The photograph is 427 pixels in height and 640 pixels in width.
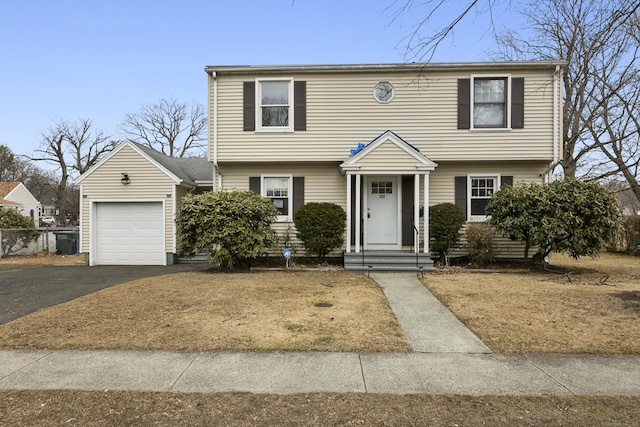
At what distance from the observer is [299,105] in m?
11.6

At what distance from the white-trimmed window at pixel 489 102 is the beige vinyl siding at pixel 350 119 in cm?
49

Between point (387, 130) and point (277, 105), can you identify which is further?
point (277, 105)

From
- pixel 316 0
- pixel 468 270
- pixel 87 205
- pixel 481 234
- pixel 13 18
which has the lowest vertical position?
pixel 468 270

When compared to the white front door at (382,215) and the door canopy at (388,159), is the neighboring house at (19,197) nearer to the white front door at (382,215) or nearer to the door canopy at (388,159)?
the white front door at (382,215)

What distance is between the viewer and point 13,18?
37.3 feet

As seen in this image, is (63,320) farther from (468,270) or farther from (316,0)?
(468,270)

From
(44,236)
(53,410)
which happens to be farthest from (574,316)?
(44,236)

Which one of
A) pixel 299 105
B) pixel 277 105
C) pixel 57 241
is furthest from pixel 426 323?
pixel 57 241

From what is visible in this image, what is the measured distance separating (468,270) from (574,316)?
15.4 feet

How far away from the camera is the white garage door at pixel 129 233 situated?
40.8 feet

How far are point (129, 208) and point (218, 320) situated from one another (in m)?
8.84

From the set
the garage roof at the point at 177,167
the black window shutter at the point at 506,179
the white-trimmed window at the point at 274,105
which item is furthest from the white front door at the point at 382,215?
the garage roof at the point at 177,167

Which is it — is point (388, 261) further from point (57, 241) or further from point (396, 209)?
point (57, 241)

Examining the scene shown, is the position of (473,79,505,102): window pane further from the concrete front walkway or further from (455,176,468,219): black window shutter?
the concrete front walkway
